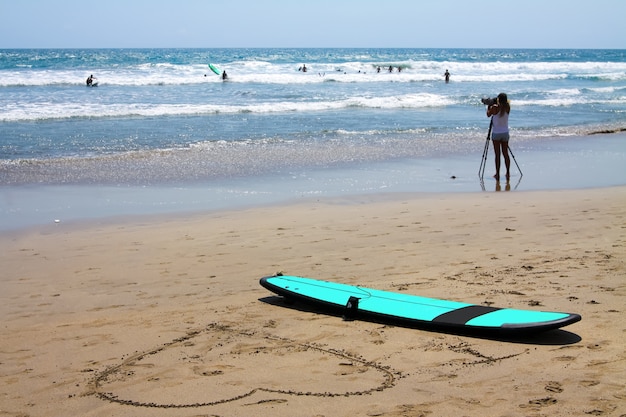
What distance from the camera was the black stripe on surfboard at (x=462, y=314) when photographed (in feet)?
15.6

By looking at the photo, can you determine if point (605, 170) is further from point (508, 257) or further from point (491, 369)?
point (491, 369)

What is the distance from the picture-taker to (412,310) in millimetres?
5020

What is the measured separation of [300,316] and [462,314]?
47.9 inches

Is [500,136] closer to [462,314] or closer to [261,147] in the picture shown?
[261,147]

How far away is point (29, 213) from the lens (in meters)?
9.06

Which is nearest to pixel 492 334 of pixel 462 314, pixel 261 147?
pixel 462 314

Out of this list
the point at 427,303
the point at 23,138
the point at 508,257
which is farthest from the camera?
the point at 23,138

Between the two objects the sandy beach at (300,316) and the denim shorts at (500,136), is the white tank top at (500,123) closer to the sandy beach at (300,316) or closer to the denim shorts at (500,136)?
the denim shorts at (500,136)

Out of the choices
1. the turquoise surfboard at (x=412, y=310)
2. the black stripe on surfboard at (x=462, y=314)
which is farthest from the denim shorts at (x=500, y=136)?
the black stripe on surfboard at (x=462, y=314)

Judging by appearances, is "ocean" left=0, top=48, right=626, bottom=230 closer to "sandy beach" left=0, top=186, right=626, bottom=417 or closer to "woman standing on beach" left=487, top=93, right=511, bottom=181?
"woman standing on beach" left=487, top=93, right=511, bottom=181

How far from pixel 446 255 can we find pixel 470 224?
1533 mm

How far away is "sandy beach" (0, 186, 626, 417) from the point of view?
149 inches

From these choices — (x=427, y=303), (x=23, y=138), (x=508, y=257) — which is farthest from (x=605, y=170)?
(x=23, y=138)

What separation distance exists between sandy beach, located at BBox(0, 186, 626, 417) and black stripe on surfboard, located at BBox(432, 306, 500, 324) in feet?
0.46
